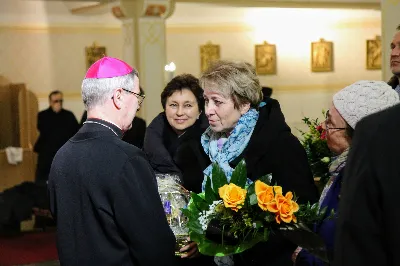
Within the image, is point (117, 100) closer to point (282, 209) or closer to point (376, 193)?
point (282, 209)

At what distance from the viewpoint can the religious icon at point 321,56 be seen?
54.1ft

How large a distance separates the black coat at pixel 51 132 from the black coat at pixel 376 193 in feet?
32.2

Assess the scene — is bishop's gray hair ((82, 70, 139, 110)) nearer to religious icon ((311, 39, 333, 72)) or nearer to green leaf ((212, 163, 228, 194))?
green leaf ((212, 163, 228, 194))

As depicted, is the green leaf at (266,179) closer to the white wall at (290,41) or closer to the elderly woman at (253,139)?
the elderly woman at (253,139)

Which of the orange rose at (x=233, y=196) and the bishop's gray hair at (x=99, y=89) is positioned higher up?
the bishop's gray hair at (x=99, y=89)

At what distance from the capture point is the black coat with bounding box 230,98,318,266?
324 cm

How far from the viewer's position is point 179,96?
14.3 ft

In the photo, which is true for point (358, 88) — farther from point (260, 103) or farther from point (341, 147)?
point (260, 103)

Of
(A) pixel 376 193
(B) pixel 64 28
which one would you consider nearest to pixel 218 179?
(A) pixel 376 193

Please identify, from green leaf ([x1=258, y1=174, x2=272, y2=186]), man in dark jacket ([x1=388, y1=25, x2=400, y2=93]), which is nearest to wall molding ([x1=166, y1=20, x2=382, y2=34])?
man in dark jacket ([x1=388, y1=25, x2=400, y2=93])

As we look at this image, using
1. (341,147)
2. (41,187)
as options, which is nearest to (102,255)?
(341,147)

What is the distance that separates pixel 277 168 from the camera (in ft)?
10.8

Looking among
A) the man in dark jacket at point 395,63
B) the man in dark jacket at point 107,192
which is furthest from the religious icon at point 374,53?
the man in dark jacket at point 107,192

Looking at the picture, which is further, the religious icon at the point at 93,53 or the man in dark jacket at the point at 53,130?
the religious icon at the point at 93,53
